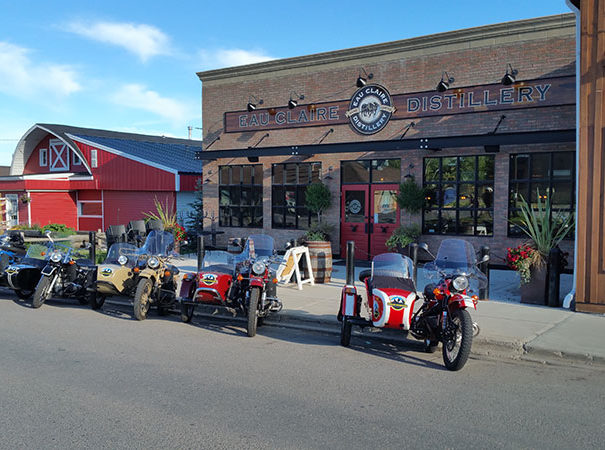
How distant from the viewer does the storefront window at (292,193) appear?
1717 centimetres

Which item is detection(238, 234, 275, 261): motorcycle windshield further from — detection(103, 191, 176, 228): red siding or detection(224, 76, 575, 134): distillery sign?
detection(103, 191, 176, 228): red siding

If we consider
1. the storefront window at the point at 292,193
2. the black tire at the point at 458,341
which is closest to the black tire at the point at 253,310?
the black tire at the point at 458,341

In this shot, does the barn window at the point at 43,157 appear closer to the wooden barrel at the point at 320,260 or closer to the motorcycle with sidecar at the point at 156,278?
the wooden barrel at the point at 320,260

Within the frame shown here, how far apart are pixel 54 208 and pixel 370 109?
19.6 m

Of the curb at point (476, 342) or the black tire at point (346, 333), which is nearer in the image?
the curb at point (476, 342)

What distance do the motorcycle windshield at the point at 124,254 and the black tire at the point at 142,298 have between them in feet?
2.83

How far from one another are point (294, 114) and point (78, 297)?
903 centimetres

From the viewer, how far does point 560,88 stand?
42.3 ft

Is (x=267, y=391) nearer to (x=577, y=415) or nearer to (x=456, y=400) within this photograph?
(x=456, y=400)

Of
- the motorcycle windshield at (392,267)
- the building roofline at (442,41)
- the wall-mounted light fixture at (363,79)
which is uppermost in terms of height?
the building roofline at (442,41)

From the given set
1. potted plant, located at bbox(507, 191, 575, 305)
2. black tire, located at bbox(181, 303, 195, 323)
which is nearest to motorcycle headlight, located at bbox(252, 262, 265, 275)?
black tire, located at bbox(181, 303, 195, 323)

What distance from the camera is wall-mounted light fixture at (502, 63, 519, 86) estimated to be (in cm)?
1323

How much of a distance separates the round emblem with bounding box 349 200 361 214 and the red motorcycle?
839 cm

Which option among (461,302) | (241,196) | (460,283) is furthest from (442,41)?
(461,302)
